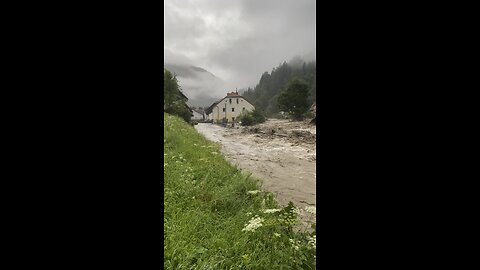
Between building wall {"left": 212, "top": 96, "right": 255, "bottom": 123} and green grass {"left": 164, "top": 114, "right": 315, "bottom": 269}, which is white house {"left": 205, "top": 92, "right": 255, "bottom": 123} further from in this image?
green grass {"left": 164, "top": 114, "right": 315, "bottom": 269}

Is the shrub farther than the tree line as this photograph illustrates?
Yes

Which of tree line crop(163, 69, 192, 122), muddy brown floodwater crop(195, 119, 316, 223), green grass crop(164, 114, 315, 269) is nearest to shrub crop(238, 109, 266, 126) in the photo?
tree line crop(163, 69, 192, 122)

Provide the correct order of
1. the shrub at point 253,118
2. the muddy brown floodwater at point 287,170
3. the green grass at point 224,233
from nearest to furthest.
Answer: the green grass at point 224,233, the muddy brown floodwater at point 287,170, the shrub at point 253,118

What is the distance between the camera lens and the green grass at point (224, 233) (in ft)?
7.79

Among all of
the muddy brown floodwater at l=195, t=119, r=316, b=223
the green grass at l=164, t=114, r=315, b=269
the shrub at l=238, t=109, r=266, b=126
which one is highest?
the shrub at l=238, t=109, r=266, b=126

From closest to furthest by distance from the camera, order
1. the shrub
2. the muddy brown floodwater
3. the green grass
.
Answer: the green grass → the muddy brown floodwater → the shrub

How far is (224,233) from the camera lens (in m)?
2.89

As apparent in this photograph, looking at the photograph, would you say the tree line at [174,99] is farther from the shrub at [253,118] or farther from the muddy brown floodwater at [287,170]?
the muddy brown floodwater at [287,170]

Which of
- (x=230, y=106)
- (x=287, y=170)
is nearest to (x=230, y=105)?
(x=230, y=106)

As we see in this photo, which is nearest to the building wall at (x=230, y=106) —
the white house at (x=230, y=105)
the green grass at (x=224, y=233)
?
the white house at (x=230, y=105)

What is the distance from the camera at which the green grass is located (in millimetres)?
2375
